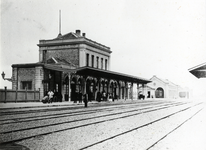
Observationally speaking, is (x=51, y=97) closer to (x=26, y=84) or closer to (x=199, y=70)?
(x=26, y=84)

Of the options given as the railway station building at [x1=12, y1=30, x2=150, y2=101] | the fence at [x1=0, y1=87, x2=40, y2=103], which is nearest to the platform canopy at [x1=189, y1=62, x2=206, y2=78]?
the railway station building at [x1=12, y1=30, x2=150, y2=101]

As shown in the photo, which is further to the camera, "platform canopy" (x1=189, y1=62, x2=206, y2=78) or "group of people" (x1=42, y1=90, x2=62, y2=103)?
"group of people" (x1=42, y1=90, x2=62, y2=103)

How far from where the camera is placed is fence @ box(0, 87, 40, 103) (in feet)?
60.0

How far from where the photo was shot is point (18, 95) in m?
19.9

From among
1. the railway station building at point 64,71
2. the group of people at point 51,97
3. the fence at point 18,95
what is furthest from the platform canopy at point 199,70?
the group of people at point 51,97

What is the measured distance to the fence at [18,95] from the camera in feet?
60.0

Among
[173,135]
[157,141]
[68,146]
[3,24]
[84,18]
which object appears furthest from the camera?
[3,24]

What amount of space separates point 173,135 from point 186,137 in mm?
400

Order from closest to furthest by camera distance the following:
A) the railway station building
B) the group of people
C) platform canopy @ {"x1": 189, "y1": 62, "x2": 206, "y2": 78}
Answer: platform canopy @ {"x1": 189, "y1": 62, "x2": 206, "y2": 78} < the group of people < the railway station building

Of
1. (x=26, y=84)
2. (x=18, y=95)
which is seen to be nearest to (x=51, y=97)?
(x=18, y=95)

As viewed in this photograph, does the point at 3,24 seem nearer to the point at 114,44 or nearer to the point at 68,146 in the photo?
the point at 114,44

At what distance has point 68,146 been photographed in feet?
19.8

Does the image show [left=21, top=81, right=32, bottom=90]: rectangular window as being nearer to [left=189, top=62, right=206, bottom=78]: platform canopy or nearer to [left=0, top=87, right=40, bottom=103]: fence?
[left=0, top=87, right=40, bottom=103]: fence

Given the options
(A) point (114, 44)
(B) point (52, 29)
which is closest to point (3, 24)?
(B) point (52, 29)
